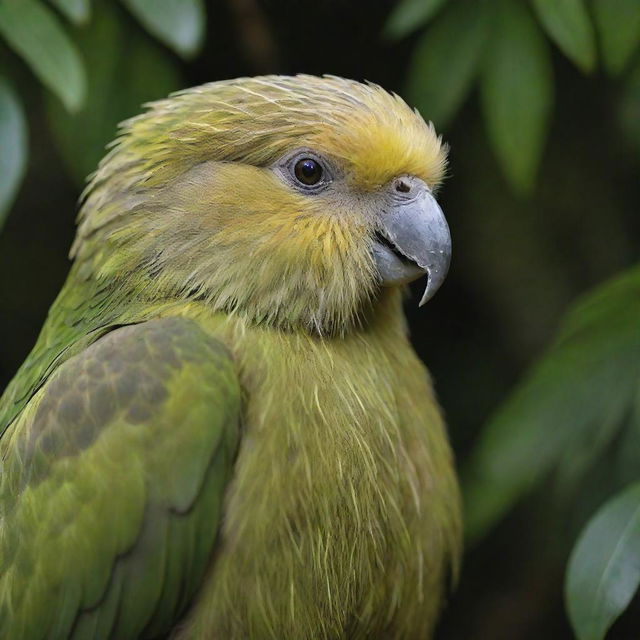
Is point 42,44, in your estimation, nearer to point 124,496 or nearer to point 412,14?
point 412,14

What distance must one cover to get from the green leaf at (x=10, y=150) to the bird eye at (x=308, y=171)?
588 mm

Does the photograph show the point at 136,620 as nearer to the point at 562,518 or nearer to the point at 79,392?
the point at 79,392

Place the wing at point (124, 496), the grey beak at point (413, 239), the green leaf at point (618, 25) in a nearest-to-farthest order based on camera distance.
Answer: the wing at point (124, 496) → the grey beak at point (413, 239) → the green leaf at point (618, 25)

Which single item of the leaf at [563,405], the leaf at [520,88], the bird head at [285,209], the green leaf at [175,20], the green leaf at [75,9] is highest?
the leaf at [520,88]

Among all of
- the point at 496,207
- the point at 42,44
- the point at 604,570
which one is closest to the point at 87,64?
the point at 42,44

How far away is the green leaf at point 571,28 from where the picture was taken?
2.32 meters

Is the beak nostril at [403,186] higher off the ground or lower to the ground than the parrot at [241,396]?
higher

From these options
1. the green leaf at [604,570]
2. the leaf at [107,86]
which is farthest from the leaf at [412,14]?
the green leaf at [604,570]

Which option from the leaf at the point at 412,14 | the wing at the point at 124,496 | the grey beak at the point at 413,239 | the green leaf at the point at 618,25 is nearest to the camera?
the wing at the point at 124,496

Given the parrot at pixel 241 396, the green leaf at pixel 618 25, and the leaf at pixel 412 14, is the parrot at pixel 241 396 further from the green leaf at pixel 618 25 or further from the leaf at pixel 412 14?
the green leaf at pixel 618 25

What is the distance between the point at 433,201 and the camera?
7.15 ft

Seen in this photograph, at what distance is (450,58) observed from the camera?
2.64 meters

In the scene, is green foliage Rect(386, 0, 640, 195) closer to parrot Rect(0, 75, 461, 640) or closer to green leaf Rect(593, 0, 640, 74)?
green leaf Rect(593, 0, 640, 74)

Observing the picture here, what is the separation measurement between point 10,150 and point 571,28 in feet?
4.04
